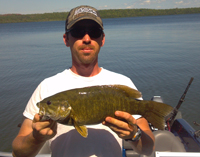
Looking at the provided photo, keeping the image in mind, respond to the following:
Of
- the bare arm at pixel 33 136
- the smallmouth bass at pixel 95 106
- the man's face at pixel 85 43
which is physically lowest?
the bare arm at pixel 33 136

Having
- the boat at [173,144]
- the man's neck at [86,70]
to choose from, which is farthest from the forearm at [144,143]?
the man's neck at [86,70]

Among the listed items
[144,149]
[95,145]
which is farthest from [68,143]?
[144,149]

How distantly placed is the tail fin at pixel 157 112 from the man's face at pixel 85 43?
109cm

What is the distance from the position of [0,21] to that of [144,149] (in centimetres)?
17883

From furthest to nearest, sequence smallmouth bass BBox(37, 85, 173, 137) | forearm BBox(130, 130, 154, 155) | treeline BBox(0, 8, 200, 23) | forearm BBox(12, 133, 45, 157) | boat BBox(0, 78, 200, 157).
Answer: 1. treeline BBox(0, 8, 200, 23)
2. boat BBox(0, 78, 200, 157)
3. forearm BBox(130, 130, 154, 155)
4. forearm BBox(12, 133, 45, 157)
5. smallmouth bass BBox(37, 85, 173, 137)

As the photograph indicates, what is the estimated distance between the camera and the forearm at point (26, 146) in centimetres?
250

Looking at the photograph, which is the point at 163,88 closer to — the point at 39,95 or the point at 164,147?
the point at 164,147

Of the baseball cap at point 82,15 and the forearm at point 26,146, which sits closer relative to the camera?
the forearm at point 26,146

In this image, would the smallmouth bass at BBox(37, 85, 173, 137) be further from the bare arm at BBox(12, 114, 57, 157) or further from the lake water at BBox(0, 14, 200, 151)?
the lake water at BBox(0, 14, 200, 151)

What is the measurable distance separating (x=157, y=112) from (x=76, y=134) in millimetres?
1136

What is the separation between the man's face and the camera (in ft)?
9.89

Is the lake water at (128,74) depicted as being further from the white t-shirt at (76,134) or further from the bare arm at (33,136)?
the white t-shirt at (76,134)

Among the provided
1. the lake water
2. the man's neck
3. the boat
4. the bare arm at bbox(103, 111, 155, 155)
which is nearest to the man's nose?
the man's neck

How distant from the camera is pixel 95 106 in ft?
8.07
